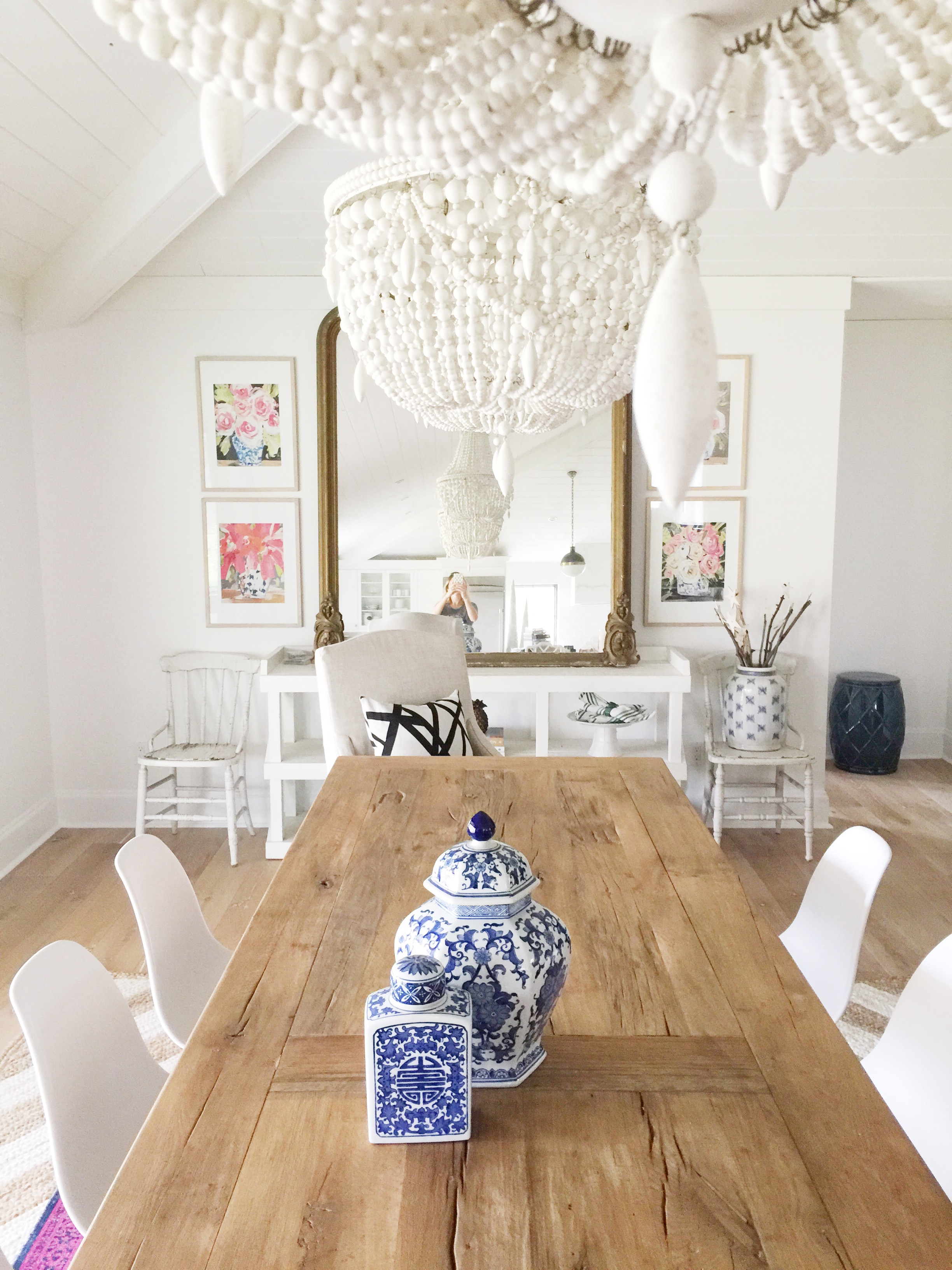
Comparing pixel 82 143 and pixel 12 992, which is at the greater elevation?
pixel 82 143

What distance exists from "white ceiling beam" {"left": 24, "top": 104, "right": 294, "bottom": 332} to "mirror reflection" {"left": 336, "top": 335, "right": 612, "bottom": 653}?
0.88m

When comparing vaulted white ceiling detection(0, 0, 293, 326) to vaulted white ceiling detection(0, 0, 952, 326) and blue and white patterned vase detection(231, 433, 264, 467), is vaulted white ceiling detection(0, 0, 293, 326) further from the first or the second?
blue and white patterned vase detection(231, 433, 264, 467)

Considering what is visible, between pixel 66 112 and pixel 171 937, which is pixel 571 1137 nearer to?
pixel 171 937

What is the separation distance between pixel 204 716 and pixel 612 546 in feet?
6.16

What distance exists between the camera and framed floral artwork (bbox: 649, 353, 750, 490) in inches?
144

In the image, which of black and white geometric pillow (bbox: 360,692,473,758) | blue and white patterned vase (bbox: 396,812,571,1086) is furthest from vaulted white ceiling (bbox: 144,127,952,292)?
blue and white patterned vase (bbox: 396,812,571,1086)

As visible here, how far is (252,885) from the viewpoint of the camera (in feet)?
10.7

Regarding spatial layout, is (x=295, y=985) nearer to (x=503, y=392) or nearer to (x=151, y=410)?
(x=503, y=392)

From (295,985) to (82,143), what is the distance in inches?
99.3

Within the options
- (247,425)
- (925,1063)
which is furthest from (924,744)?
(925,1063)

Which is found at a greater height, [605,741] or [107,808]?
[605,741]

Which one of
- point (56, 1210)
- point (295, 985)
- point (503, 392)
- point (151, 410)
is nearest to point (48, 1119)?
point (295, 985)

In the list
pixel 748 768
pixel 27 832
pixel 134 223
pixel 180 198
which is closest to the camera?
pixel 180 198

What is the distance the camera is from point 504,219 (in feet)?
4.25
